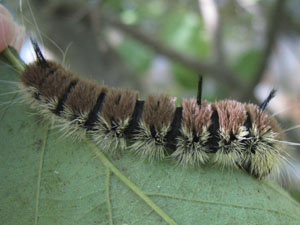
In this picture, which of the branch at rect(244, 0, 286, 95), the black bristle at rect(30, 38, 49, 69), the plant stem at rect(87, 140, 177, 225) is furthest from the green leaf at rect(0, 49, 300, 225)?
the branch at rect(244, 0, 286, 95)

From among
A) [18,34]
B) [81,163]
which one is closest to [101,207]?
[81,163]

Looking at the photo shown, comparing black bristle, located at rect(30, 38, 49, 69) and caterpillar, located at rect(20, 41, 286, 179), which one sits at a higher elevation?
black bristle, located at rect(30, 38, 49, 69)

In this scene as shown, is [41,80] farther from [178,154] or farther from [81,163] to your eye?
[178,154]

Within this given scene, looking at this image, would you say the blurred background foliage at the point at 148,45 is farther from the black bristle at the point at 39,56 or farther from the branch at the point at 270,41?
the black bristle at the point at 39,56

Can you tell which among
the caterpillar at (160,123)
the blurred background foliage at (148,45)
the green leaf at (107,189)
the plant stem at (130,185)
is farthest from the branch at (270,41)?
the plant stem at (130,185)

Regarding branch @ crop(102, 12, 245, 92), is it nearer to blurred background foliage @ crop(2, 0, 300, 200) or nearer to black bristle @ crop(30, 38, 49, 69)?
blurred background foliage @ crop(2, 0, 300, 200)

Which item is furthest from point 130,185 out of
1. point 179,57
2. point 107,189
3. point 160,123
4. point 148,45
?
point 148,45
